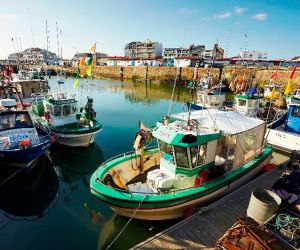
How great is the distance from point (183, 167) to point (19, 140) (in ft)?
30.8

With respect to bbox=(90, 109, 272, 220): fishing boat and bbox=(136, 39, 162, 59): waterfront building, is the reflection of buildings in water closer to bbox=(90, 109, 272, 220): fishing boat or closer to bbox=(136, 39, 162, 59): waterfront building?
bbox=(90, 109, 272, 220): fishing boat

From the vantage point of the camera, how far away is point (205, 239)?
289 inches

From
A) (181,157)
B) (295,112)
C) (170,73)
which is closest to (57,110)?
→ (181,157)

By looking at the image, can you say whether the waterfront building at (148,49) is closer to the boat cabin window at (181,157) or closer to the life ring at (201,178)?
the life ring at (201,178)

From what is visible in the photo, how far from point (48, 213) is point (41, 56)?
497ft

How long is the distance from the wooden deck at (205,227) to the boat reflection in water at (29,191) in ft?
20.0

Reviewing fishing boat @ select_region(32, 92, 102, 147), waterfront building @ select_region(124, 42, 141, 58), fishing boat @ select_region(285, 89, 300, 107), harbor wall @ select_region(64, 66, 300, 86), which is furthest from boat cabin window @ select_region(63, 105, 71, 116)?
waterfront building @ select_region(124, 42, 141, 58)

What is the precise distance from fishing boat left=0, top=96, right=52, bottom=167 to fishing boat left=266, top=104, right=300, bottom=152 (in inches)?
565

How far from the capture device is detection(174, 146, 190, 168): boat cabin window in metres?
8.40

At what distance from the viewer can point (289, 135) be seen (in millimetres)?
15289

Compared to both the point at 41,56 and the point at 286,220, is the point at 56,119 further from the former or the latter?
the point at 41,56

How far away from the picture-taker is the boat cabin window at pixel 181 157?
8398mm

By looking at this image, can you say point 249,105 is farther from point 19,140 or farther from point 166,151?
point 19,140

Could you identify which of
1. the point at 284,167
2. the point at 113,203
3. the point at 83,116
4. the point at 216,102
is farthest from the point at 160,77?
the point at 113,203
